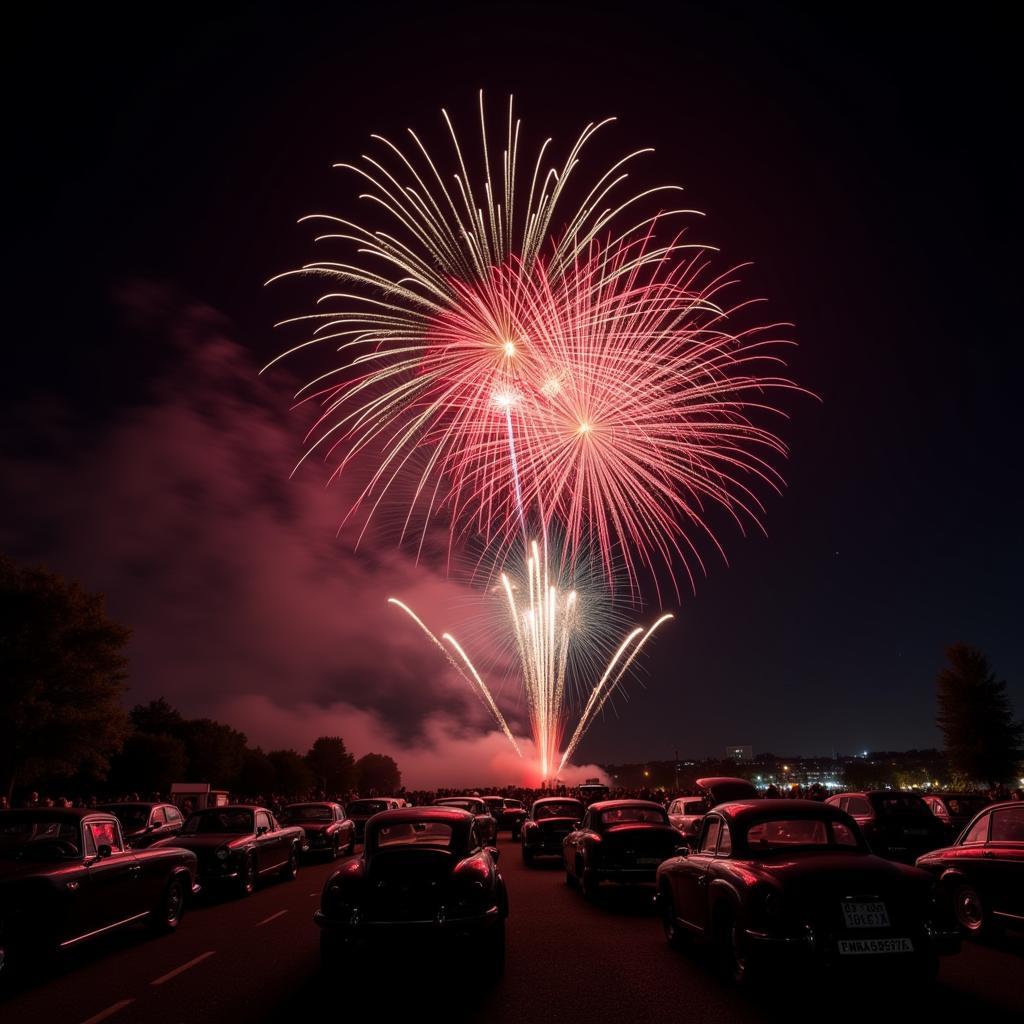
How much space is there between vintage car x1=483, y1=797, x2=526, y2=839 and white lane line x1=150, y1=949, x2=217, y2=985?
1939 centimetres

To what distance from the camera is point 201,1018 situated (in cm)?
658

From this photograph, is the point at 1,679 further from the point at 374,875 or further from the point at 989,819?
Answer: the point at 989,819

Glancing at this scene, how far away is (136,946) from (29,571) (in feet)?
129

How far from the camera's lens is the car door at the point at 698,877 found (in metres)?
7.84

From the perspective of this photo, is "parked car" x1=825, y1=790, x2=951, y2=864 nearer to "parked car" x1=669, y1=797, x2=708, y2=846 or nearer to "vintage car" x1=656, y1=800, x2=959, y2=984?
"parked car" x1=669, y1=797, x2=708, y2=846

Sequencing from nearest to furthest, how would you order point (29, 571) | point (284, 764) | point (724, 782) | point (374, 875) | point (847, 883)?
point (847, 883) < point (374, 875) < point (724, 782) < point (29, 571) < point (284, 764)

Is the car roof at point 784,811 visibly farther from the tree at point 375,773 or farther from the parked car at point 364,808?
the tree at point 375,773

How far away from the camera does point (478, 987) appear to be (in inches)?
292

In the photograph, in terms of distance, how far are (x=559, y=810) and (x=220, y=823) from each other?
26.6 ft

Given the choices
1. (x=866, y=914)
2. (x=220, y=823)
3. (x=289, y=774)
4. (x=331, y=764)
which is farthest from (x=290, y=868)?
(x=331, y=764)

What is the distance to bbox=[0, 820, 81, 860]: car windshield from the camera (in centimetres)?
898

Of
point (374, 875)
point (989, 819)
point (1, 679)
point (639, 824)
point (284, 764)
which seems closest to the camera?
point (374, 875)

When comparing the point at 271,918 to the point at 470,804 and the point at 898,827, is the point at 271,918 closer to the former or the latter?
the point at 898,827

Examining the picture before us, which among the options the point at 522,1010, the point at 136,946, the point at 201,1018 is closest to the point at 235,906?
the point at 136,946
